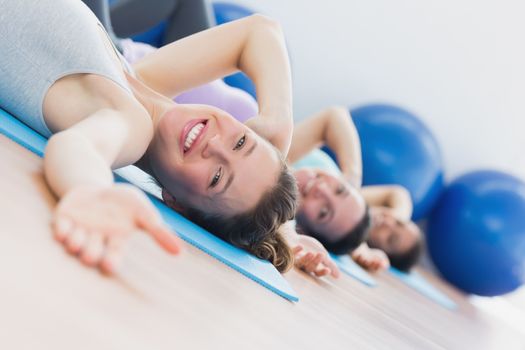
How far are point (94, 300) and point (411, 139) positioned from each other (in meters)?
2.99

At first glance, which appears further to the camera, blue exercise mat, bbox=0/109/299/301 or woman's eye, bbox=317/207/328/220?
woman's eye, bbox=317/207/328/220

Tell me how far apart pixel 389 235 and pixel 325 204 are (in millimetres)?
874

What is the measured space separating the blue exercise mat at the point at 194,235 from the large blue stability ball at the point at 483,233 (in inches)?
87.9

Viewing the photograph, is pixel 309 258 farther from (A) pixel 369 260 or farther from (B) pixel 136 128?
(A) pixel 369 260

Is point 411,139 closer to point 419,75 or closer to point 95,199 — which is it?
point 419,75

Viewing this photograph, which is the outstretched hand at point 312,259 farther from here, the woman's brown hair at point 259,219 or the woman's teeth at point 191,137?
the woman's teeth at point 191,137

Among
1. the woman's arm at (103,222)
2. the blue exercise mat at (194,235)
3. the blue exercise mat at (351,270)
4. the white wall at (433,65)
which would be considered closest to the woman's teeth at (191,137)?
the blue exercise mat at (194,235)

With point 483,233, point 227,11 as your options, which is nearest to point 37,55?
point 227,11

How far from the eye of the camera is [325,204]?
2295 millimetres

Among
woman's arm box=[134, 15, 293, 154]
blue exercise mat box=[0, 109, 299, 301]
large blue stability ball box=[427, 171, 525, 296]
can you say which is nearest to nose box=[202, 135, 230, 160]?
blue exercise mat box=[0, 109, 299, 301]

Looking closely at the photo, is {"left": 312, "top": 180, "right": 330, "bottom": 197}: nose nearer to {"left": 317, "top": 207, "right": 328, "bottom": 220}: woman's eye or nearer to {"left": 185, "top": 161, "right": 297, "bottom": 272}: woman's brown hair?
{"left": 317, "top": 207, "right": 328, "bottom": 220}: woman's eye

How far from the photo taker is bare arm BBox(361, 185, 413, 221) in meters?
3.17

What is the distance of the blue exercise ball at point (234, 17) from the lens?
9.95 feet

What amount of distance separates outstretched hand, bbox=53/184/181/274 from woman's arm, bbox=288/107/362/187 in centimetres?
196
